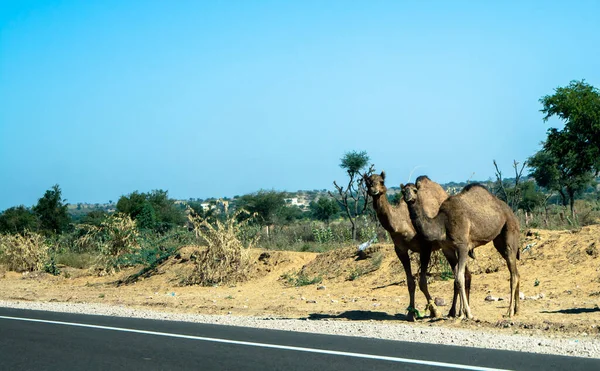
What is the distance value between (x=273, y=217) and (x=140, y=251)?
30865 mm

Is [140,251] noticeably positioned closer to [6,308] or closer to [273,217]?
[6,308]

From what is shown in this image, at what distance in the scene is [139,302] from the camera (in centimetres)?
1973

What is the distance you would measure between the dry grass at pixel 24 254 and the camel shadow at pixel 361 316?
1812 cm

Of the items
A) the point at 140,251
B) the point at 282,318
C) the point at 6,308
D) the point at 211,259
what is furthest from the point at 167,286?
the point at 282,318

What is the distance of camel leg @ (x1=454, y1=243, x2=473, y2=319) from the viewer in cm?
1255

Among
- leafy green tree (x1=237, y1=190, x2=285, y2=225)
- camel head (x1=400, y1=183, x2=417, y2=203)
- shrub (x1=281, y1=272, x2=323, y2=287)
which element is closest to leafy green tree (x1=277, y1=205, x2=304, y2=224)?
leafy green tree (x1=237, y1=190, x2=285, y2=225)

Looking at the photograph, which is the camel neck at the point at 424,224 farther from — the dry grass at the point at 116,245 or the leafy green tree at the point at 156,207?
the leafy green tree at the point at 156,207

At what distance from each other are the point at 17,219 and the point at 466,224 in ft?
152

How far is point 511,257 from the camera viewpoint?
13500 mm

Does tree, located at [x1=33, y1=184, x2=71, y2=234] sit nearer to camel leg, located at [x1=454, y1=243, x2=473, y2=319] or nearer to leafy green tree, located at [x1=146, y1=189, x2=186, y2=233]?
leafy green tree, located at [x1=146, y1=189, x2=186, y2=233]

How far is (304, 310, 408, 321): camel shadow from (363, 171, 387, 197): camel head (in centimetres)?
255

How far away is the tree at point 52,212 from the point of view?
177 feet

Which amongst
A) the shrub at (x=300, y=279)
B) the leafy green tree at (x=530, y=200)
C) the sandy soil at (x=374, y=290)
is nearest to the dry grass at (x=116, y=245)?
the sandy soil at (x=374, y=290)

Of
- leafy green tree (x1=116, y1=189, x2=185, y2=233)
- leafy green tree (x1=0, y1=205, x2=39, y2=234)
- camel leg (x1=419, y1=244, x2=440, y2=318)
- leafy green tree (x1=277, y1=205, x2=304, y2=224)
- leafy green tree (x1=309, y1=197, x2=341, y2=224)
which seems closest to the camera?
camel leg (x1=419, y1=244, x2=440, y2=318)
